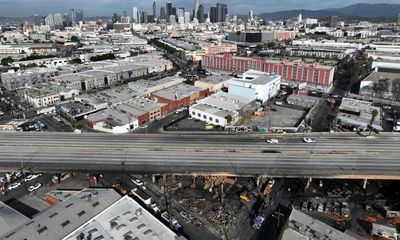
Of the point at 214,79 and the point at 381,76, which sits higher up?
the point at 381,76

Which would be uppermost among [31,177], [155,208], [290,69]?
[290,69]

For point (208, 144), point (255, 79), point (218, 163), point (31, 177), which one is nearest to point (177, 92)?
point (255, 79)

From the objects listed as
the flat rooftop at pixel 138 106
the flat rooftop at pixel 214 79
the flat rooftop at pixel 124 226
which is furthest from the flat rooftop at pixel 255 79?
the flat rooftop at pixel 124 226

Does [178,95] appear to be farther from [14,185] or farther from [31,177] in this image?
[14,185]

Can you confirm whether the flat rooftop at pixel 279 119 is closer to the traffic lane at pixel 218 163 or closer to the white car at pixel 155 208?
the traffic lane at pixel 218 163

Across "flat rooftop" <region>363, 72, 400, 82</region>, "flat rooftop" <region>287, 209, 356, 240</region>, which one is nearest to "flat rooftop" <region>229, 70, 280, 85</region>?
"flat rooftop" <region>363, 72, 400, 82</region>

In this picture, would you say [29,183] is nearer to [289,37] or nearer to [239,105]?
[239,105]
